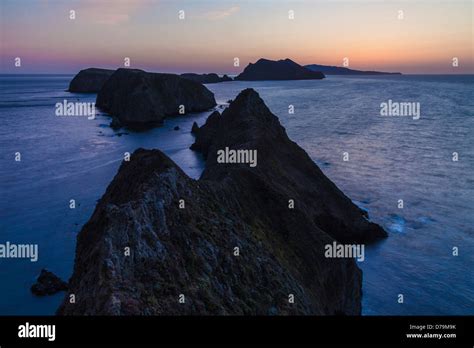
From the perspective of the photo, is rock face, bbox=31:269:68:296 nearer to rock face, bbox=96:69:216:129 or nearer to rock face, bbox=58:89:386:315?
rock face, bbox=58:89:386:315

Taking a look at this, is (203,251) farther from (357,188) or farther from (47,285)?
(357,188)

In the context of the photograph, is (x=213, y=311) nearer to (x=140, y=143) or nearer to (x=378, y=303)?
(x=378, y=303)

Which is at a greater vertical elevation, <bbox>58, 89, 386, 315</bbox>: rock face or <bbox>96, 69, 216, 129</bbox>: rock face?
<bbox>96, 69, 216, 129</bbox>: rock face

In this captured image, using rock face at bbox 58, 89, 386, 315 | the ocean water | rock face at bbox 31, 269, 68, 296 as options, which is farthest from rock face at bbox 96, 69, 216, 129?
rock face at bbox 58, 89, 386, 315

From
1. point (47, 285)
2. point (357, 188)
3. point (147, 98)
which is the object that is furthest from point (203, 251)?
point (147, 98)

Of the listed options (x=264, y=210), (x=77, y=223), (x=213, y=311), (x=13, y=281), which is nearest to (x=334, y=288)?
(x=264, y=210)

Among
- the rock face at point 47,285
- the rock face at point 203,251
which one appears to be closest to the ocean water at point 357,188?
the rock face at point 47,285

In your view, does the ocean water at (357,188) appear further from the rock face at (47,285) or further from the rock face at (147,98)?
the rock face at (147,98)
